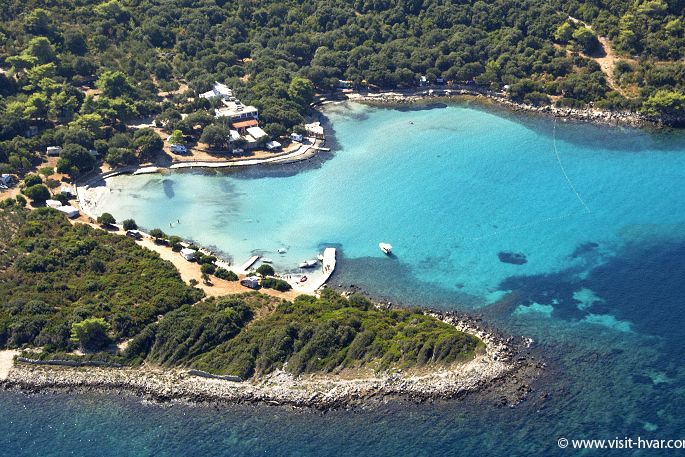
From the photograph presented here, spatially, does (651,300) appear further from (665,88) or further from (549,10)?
(549,10)

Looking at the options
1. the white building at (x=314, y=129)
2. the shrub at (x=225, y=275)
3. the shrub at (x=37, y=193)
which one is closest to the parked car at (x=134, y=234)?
the shrub at (x=225, y=275)

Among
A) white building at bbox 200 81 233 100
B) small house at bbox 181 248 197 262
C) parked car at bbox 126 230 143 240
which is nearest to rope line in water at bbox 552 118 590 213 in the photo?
small house at bbox 181 248 197 262

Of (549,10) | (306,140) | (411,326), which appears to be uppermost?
(549,10)

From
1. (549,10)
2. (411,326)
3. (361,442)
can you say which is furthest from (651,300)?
(549,10)

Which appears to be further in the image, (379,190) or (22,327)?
(379,190)

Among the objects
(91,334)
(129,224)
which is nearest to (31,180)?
(129,224)

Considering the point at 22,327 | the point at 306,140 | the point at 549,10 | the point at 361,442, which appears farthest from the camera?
the point at 549,10

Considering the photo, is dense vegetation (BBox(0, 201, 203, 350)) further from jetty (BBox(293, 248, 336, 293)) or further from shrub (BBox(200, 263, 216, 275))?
jetty (BBox(293, 248, 336, 293))

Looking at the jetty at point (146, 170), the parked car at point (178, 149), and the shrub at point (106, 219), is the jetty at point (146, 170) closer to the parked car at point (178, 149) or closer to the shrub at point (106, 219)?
the parked car at point (178, 149)
